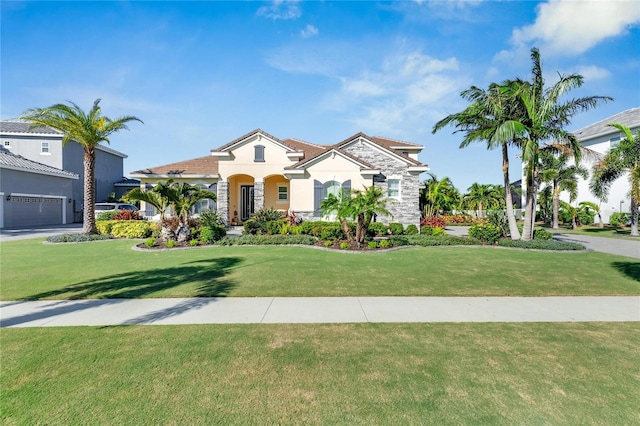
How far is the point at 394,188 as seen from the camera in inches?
829

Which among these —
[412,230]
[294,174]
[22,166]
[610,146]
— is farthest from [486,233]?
[22,166]

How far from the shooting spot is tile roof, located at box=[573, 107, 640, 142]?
27688 mm

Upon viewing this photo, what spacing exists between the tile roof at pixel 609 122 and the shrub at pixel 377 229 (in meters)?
26.0

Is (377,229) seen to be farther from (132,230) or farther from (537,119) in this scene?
(132,230)

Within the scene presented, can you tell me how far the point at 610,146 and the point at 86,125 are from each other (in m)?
43.9

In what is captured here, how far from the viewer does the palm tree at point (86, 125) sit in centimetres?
1666

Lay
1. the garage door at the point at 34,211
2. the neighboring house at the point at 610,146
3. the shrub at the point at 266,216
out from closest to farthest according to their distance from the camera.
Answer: the shrub at the point at 266,216 < the garage door at the point at 34,211 < the neighboring house at the point at 610,146

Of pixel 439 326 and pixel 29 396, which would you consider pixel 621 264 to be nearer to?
pixel 439 326

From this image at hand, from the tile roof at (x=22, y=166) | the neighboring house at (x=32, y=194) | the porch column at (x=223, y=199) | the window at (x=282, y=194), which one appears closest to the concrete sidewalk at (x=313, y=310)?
the porch column at (x=223, y=199)

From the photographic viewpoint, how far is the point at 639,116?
27828 millimetres

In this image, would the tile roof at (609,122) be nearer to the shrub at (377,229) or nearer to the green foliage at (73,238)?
the shrub at (377,229)

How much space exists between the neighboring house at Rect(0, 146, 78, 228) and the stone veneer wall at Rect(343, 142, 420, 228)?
1128 inches

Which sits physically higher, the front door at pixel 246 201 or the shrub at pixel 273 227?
the front door at pixel 246 201

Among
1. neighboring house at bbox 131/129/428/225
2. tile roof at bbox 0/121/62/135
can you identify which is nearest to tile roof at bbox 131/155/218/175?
neighboring house at bbox 131/129/428/225
